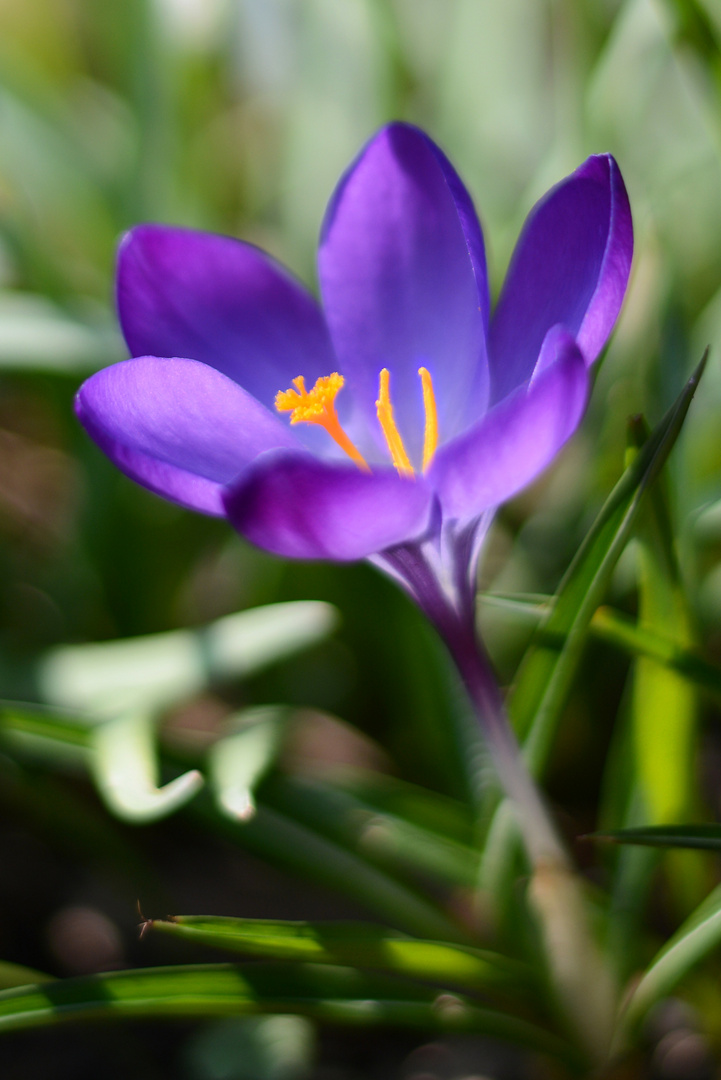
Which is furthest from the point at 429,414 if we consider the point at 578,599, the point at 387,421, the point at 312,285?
the point at 312,285

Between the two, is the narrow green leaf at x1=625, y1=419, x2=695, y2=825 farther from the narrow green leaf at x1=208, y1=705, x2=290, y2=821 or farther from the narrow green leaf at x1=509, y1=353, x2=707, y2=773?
the narrow green leaf at x1=208, y1=705, x2=290, y2=821

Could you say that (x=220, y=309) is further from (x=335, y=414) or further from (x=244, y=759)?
(x=244, y=759)

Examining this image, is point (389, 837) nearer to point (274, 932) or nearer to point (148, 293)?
point (274, 932)

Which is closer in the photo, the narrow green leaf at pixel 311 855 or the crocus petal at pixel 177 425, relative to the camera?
the crocus petal at pixel 177 425

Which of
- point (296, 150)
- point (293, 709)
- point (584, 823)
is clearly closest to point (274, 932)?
point (293, 709)

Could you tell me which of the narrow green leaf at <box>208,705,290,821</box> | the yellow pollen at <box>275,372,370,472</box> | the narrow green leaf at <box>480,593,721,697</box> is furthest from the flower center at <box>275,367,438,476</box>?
the narrow green leaf at <box>208,705,290,821</box>

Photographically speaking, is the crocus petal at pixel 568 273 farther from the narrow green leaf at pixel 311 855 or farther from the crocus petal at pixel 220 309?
the narrow green leaf at pixel 311 855

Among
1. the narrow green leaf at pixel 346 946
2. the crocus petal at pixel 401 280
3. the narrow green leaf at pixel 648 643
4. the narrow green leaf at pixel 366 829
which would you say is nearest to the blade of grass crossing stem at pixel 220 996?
the narrow green leaf at pixel 346 946
